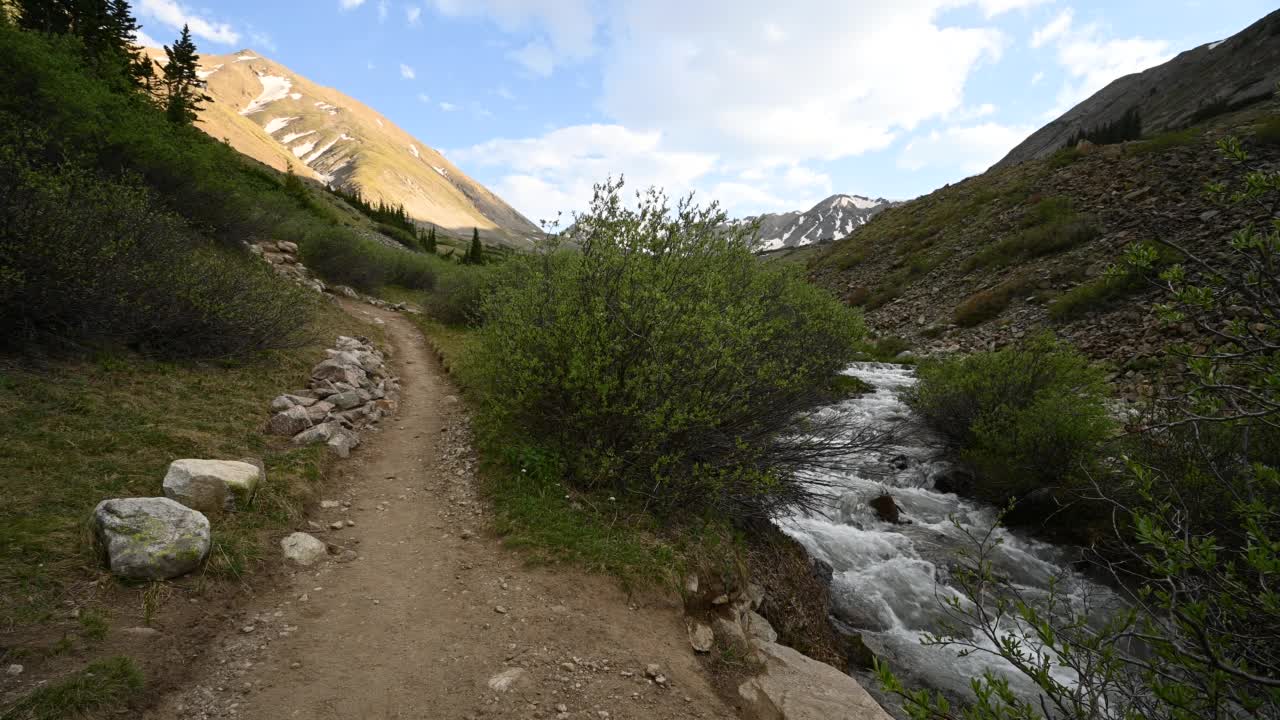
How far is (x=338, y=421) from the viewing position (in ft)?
33.5

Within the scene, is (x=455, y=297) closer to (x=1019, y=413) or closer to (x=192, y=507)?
(x=192, y=507)

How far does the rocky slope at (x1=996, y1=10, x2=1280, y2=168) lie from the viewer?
48969 millimetres

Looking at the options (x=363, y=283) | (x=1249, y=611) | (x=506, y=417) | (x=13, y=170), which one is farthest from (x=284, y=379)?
(x=363, y=283)

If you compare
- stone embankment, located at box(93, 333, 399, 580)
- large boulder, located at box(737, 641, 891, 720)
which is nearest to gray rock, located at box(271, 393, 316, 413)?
stone embankment, located at box(93, 333, 399, 580)

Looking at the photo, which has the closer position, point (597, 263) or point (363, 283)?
point (597, 263)

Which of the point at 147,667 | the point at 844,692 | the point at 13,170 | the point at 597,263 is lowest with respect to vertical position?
the point at 844,692

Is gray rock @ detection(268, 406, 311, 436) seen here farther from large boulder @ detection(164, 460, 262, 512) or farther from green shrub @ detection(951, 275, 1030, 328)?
green shrub @ detection(951, 275, 1030, 328)

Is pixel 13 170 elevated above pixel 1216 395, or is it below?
above

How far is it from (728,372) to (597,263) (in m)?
2.87

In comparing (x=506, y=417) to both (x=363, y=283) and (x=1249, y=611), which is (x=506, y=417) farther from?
Answer: (x=363, y=283)

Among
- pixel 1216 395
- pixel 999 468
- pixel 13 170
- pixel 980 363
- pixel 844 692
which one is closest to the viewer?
pixel 1216 395

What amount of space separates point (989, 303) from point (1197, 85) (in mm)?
76727

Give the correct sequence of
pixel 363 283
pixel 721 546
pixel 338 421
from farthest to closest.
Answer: pixel 363 283
pixel 338 421
pixel 721 546

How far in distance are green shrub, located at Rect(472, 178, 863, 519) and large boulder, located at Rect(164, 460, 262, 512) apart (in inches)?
140
